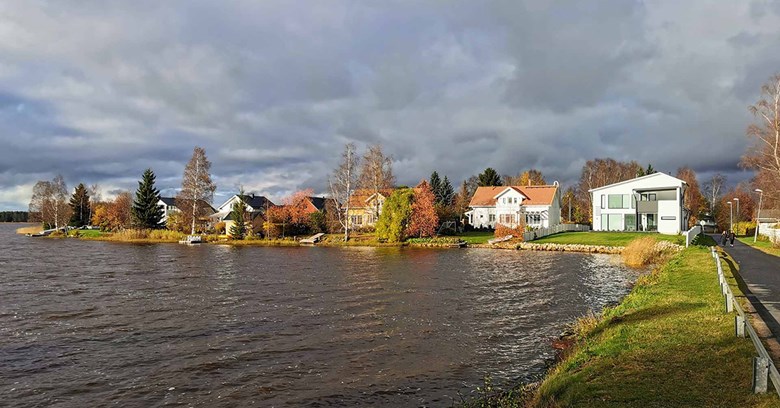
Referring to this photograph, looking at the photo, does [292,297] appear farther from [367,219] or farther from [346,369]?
[367,219]

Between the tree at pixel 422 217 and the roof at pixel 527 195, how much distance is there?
19.0 meters

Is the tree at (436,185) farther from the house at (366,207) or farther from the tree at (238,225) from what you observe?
the tree at (238,225)

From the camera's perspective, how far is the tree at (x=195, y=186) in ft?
240

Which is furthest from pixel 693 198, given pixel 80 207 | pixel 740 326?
pixel 80 207

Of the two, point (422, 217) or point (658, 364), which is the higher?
point (422, 217)

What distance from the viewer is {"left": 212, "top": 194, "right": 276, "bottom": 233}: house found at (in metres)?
74.4

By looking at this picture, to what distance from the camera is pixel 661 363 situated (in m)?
9.51

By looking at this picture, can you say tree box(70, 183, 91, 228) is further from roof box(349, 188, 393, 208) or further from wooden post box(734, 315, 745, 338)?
wooden post box(734, 315, 745, 338)

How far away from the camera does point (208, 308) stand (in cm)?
2091

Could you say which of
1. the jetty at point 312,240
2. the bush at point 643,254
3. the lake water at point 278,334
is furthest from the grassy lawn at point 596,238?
the jetty at point 312,240

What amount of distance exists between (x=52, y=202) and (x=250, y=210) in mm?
44942

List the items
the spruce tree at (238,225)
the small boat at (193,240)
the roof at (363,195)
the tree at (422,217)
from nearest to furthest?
the tree at (422,217) < the small boat at (193,240) < the roof at (363,195) < the spruce tree at (238,225)

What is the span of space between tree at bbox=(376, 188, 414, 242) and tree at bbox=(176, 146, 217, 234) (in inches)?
1126

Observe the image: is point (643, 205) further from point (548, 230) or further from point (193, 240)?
point (193, 240)
